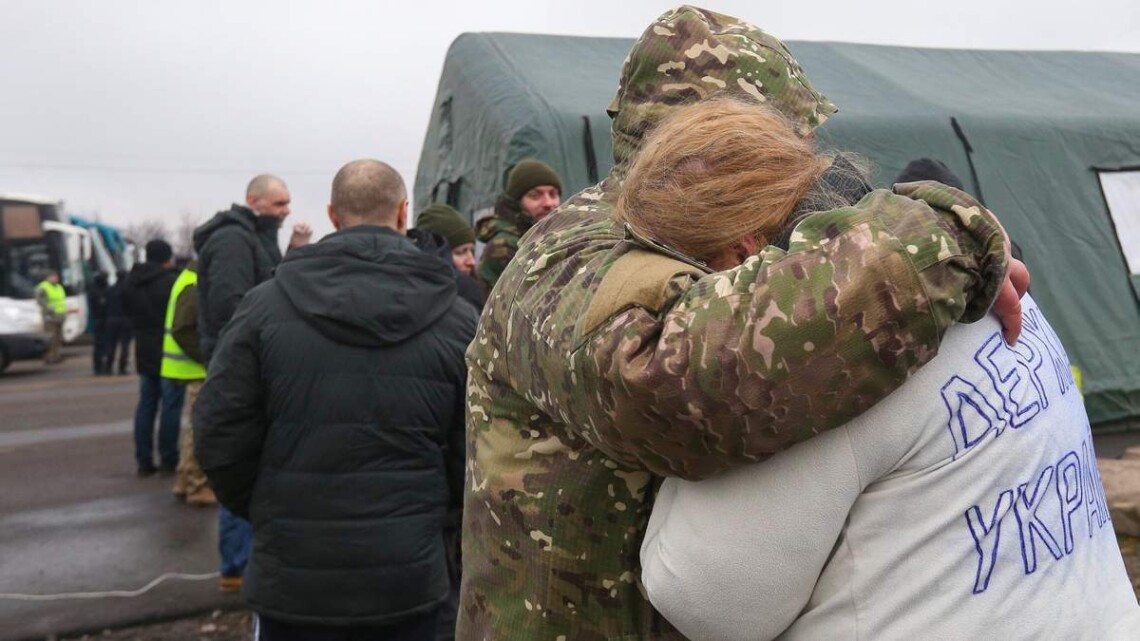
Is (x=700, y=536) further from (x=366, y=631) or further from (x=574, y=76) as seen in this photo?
(x=574, y=76)

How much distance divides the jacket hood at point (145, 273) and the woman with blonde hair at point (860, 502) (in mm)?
8696

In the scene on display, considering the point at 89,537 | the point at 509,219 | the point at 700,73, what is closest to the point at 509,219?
the point at 509,219

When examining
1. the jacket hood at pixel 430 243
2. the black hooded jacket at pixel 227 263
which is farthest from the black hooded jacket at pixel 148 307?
the jacket hood at pixel 430 243

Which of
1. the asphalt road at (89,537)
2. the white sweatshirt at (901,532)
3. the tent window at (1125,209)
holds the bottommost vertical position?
the asphalt road at (89,537)

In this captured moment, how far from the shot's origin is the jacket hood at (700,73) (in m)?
1.48

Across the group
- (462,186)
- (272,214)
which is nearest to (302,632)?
(272,214)

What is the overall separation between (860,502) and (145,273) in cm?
911

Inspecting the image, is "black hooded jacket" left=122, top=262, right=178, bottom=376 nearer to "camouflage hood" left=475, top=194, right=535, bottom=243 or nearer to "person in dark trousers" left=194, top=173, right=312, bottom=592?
"person in dark trousers" left=194, top=173, right=312, bottom=592

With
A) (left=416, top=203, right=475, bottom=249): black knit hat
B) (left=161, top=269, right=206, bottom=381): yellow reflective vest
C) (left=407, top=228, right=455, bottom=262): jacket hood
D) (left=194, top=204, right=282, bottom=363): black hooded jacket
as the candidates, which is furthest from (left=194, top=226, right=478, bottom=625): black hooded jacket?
(left=161, top=269, right=206, bottom=381): yellow reflective vest

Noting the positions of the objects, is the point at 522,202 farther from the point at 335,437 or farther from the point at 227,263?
the point at 335,437

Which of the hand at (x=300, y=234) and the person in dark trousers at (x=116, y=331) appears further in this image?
the person in dark trousers at (x=116, y=331)

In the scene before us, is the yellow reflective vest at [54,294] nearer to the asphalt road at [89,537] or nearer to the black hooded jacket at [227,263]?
the asphalt road at [89,537]

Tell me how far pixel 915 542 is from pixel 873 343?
27cm

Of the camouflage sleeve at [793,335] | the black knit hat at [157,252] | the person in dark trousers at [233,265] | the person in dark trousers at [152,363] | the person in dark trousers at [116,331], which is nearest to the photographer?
the camouflage sleeve at [793,335]
